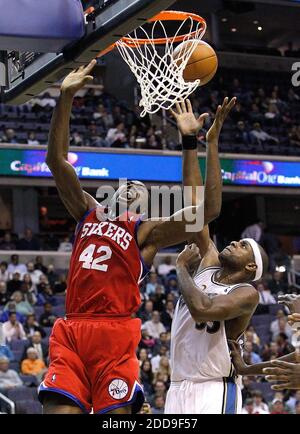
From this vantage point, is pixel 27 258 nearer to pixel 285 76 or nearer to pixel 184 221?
pixel 285 76

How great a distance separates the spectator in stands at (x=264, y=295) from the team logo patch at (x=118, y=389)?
12.0 m

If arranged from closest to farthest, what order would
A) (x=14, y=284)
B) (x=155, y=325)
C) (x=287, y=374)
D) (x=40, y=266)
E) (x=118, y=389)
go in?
(x=287, y=374), (x=118, y=389), (x=155, y=325), (x=14, y=284), (x=40, y=266)

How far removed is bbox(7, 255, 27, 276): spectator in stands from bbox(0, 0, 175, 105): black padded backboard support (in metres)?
9.85

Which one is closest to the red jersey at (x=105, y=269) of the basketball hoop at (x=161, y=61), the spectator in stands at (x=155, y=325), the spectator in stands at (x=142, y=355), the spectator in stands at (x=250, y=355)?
the basketball hoop at (x=161, y=61)

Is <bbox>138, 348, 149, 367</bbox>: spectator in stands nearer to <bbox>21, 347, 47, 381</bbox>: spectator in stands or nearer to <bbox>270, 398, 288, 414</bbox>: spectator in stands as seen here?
<bbox>21, 347, 47, 381</bbox>: spectator in stands

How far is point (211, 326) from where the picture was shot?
5.83 m

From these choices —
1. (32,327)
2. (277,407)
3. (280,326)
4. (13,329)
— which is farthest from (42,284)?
(277,407)

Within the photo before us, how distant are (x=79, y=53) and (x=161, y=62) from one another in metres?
1.74

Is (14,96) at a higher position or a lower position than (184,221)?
higher

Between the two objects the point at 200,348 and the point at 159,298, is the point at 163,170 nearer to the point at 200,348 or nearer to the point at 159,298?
the point at 159,298

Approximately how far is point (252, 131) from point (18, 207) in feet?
17.6

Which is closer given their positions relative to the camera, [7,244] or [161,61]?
[161,61]

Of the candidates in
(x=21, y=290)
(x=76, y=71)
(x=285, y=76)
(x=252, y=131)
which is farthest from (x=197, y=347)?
(x=285, y=76)

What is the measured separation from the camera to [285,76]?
2530 centimetres
